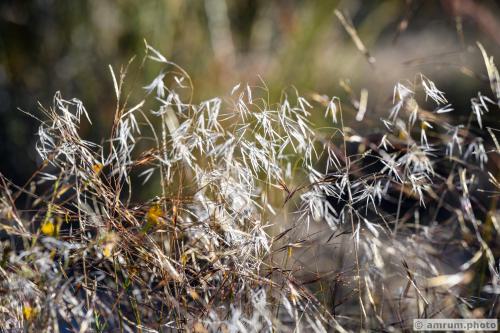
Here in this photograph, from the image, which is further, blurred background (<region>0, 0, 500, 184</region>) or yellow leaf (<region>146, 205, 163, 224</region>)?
blurred background (<region>0, 0, 500, 184</region>)

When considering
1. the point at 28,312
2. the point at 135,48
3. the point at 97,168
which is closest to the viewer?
the point at 28,312

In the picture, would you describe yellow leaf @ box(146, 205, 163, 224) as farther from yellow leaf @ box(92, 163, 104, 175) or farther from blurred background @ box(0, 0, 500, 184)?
blurred background @ box(0, 0, 500, 184)

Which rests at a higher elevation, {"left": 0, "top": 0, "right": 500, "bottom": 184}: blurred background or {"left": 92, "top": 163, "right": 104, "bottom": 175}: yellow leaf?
{"left": 92, "top": 163, "right": 104, "bottom": 175}: yellow leaf

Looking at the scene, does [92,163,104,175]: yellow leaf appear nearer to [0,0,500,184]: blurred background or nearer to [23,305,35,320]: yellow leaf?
[23,305,35,320]: yellow leaf

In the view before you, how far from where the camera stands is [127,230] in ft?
3.61

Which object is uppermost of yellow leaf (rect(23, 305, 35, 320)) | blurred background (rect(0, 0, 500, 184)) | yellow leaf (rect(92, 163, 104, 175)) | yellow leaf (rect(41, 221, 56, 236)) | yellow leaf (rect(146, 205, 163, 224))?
yellow leaf (rect(92, 163, 104, 175))

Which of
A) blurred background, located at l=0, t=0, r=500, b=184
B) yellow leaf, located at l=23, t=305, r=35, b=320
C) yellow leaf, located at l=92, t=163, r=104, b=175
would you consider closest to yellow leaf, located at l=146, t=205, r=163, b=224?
yellow leaf, located at l=92, t=163, r=104, b=175

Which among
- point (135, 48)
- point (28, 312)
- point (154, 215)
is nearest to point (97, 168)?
point (154, 215)

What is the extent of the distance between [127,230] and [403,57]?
265 cm

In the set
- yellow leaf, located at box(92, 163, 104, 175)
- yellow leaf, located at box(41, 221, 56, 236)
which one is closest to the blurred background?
yellow leaf, located at box(92, 163, 104, 175)

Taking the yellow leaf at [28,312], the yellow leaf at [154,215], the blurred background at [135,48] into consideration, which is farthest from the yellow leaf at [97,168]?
the blurred background at [135,48]

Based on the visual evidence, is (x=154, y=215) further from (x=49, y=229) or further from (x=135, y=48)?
(x=135, y=48)

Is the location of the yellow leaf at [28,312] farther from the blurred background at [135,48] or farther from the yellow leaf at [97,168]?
the blurred background at [135,48]

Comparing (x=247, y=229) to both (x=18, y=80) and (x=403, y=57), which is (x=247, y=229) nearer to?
(x=18, y=80)
